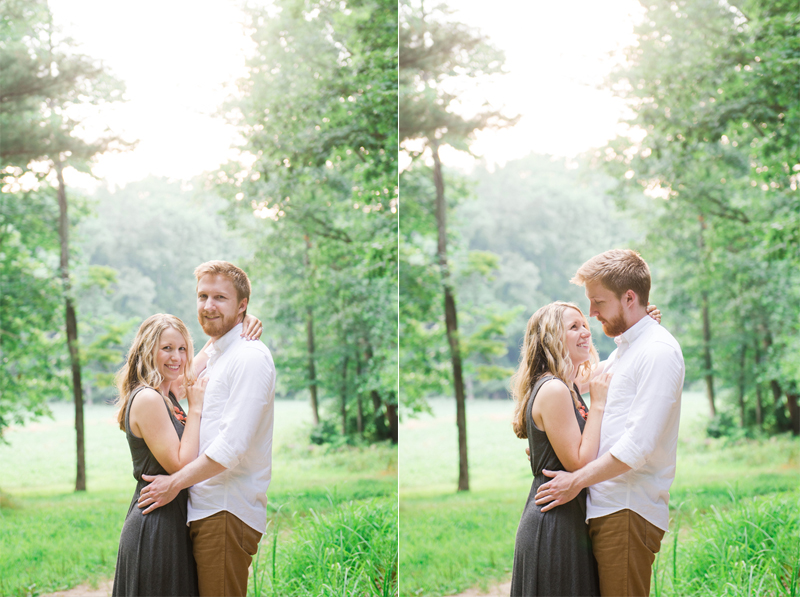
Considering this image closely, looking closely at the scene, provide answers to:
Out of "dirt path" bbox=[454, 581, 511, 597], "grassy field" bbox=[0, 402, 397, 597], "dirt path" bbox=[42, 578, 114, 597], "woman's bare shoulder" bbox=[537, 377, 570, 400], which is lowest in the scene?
"dirt path" bbox=[454, 581, 511, 597]

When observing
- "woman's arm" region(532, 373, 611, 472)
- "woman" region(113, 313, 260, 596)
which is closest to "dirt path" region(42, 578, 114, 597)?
"woman" region(113, 313, 260, 596)

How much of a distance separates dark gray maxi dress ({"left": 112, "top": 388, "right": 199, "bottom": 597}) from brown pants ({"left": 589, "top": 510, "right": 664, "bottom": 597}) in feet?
6.07

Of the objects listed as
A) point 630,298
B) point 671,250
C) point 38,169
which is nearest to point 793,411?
point 671,250

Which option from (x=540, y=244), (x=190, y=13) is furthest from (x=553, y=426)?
(x=190, y=13)

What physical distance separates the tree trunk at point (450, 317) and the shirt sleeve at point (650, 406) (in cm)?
151

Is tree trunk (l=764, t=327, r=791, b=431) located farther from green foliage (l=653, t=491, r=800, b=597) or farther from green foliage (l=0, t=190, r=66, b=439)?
green foliage (l=0, t=190, r=66, b=439)

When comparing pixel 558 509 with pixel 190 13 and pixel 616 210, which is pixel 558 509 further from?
pixel 190 13

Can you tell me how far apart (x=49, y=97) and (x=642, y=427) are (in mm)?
3607

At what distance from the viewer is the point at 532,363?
2.77m

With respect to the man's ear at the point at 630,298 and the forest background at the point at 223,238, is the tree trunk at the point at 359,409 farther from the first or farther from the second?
the man's ear at the point at 630,298

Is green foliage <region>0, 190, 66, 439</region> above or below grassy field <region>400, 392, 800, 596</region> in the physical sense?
above

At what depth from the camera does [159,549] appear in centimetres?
279

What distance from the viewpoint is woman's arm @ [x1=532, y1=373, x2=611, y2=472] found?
2.59 m

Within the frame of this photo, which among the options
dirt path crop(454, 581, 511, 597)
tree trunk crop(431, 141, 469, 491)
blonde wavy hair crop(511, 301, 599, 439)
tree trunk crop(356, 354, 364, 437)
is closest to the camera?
blonde wavy hair crop(511, 301, 599, 439)
